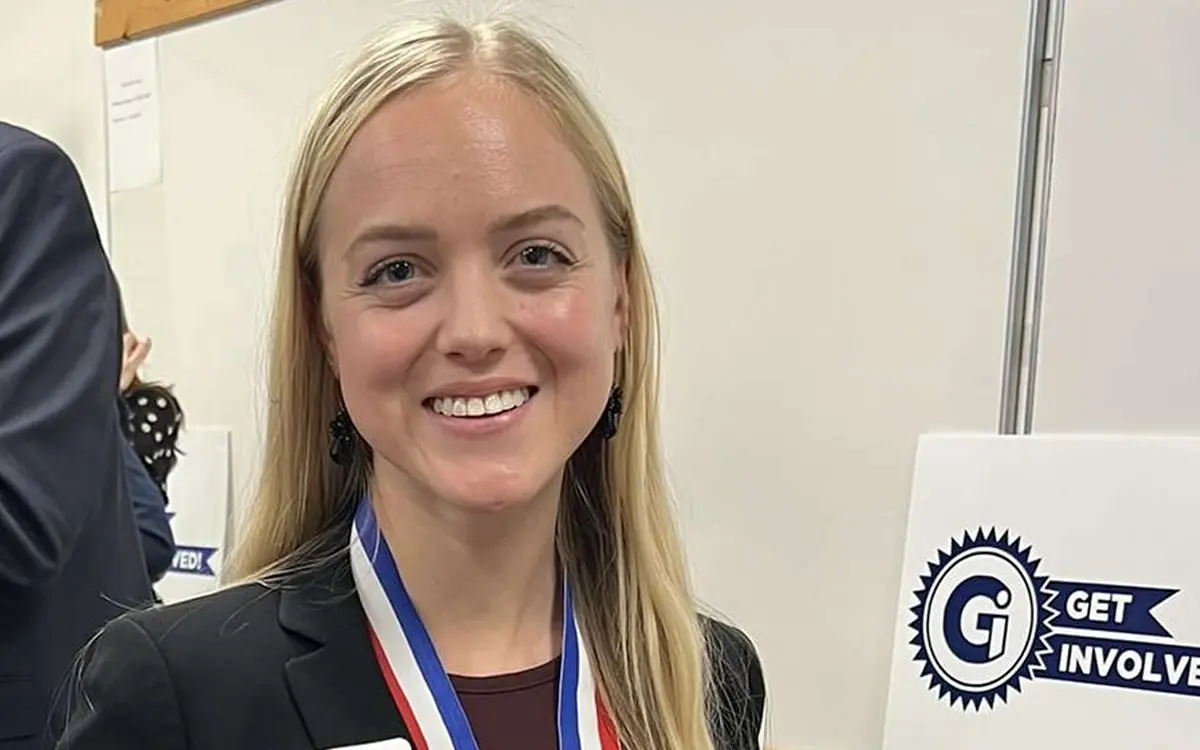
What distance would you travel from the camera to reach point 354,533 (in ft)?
3.37

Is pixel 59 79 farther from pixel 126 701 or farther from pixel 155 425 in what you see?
pixel 126 701

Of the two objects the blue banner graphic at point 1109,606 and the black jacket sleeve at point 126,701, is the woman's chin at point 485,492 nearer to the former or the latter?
the black jacket sleeve at point 126,701

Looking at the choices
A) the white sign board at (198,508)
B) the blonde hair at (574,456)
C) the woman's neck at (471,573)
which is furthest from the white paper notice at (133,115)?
the woman's neck at (471,573)

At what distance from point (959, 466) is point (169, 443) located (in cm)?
161

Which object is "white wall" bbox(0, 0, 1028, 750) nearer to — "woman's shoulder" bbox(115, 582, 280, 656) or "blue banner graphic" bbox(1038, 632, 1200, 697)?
"blue banner graphic" bbox(1038, 632, 1200, 697)

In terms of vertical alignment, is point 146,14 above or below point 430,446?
above

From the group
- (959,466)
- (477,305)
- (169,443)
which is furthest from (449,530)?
(169,443)

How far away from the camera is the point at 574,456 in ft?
3.82

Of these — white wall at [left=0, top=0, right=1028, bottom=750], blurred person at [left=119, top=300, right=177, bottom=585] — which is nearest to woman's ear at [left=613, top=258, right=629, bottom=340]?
white wall at [left=0, top=0, right=1028, bottom=750]

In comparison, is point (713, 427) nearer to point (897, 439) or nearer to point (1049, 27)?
point (897, 439)

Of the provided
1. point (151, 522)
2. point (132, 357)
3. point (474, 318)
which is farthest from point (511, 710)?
point (132, 357)

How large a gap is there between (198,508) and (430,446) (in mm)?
1813

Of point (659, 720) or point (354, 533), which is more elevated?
point (354, 533)

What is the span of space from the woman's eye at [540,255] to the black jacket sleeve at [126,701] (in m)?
0.38
